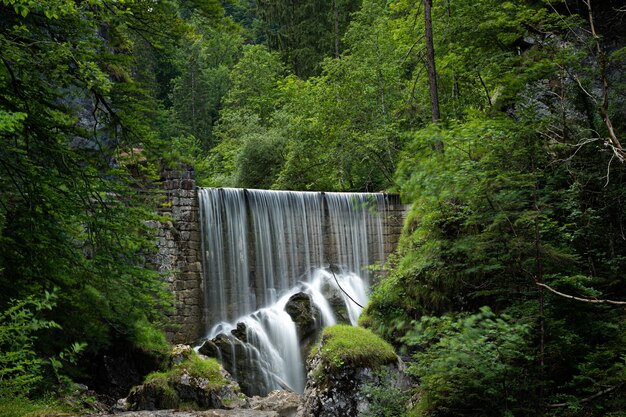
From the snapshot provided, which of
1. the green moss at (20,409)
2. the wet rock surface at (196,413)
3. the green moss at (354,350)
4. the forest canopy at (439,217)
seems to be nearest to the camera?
the green moss at (20,409)

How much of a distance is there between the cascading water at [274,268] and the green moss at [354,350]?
5014 millimetres

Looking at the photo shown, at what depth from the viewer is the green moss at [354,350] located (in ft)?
22.7

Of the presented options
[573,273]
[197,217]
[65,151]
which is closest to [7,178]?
[65,151]

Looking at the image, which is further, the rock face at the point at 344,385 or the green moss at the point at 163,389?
the green moss at the point at 163,389

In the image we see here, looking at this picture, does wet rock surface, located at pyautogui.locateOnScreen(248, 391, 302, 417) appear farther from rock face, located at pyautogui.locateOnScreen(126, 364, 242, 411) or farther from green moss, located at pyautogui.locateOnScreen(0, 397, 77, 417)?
green moss, located at pyautogui.locateOnScreen(0, 397, 77, 417)

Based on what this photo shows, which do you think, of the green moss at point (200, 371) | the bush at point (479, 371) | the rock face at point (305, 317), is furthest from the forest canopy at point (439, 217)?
the rock face at point (305, 317)

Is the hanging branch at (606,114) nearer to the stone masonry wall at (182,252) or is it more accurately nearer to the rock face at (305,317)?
the rock face at (305,317)

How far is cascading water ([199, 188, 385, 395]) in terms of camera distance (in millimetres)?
12852

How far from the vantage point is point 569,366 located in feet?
19.3

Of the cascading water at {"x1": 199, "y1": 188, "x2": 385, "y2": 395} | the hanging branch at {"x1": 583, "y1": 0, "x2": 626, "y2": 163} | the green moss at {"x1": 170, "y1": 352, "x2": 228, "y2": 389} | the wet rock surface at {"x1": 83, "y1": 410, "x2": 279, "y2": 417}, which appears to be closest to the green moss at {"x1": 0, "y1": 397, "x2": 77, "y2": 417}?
the wet rock surface at {"x1": 83, "y1": 410, "x2": 279, "y2": 417}

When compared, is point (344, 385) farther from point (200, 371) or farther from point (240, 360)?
point (240, 360)

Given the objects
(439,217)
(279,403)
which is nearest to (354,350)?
(439,217)

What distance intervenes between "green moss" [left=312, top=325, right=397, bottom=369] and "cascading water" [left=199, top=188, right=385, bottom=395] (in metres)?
5.01

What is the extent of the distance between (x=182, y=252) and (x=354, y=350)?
8028mm
